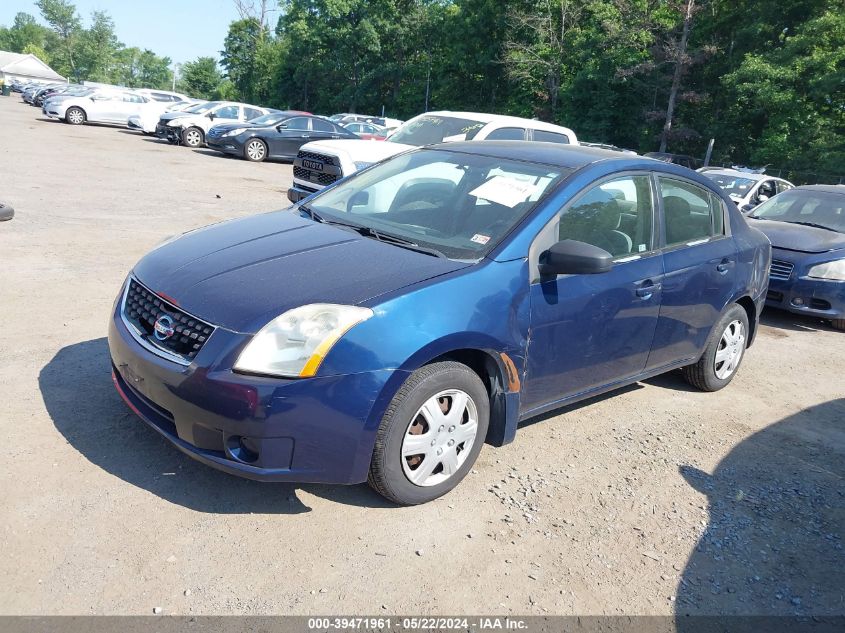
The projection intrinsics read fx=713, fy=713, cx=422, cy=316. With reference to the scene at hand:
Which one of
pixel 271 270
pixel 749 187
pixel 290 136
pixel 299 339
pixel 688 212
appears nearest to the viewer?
pixel 299 339

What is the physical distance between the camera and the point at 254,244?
3.88 meters

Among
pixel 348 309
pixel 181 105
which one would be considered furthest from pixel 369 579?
pixel 181 105

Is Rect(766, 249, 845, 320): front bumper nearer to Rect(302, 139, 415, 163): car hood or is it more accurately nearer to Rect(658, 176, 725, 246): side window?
Rect(658, 176, 725, 246): side window

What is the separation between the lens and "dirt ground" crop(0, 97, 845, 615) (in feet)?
9.23

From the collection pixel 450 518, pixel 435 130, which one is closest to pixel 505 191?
pixel 450 518

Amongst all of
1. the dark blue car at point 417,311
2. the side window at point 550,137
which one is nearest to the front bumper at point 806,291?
the dark blue car at point 417,311

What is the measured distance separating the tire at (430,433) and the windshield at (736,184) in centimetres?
1249

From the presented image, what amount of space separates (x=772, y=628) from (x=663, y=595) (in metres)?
0.43

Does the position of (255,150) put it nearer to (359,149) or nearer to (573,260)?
(359,149)

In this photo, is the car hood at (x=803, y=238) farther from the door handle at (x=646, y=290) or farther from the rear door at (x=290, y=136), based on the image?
the rear door at (x=290, y=136)

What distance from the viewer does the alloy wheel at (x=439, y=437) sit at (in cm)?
331

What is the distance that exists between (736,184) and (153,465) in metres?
13.9

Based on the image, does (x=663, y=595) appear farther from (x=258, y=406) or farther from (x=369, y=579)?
(x=258, y=406)

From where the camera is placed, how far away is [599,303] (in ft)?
13.2
